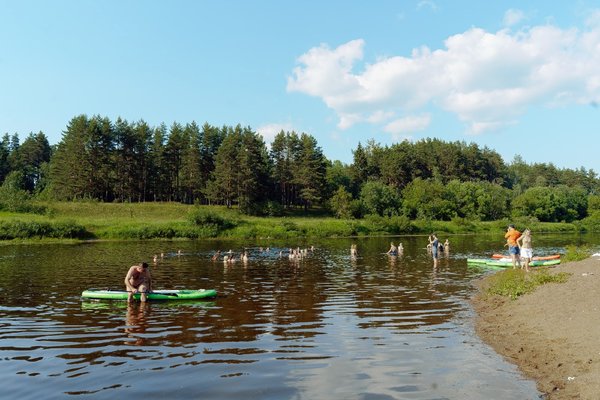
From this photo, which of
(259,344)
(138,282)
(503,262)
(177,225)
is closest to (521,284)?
(259,344)

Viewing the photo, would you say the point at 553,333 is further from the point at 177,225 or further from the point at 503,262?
the point at 177,225

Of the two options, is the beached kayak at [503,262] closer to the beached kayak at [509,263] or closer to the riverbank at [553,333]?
the beached kayak at [509,263]

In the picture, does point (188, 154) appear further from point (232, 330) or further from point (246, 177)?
point (232, 330)

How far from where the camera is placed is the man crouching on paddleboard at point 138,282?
2133 cm

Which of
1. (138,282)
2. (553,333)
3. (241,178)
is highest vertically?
(241,178)

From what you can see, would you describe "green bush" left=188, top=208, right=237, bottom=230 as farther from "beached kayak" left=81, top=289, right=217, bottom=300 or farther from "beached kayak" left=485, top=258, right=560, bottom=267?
"beached kayak" left=81, top=289, right=217, bottom=300

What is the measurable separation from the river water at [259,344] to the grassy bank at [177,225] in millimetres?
45377

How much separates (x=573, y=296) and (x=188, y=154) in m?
102

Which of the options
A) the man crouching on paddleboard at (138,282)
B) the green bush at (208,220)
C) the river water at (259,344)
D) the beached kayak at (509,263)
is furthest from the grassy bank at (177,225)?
the man crouching on paddleboard at (138,282)

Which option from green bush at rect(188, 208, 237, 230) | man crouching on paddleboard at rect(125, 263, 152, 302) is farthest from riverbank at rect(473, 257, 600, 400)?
green bush at rect(188, 208, 237, 230)

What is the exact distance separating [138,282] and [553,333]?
54.6 ft

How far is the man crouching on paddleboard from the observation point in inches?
840

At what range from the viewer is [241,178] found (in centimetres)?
10306

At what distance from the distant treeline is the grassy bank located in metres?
7.37
